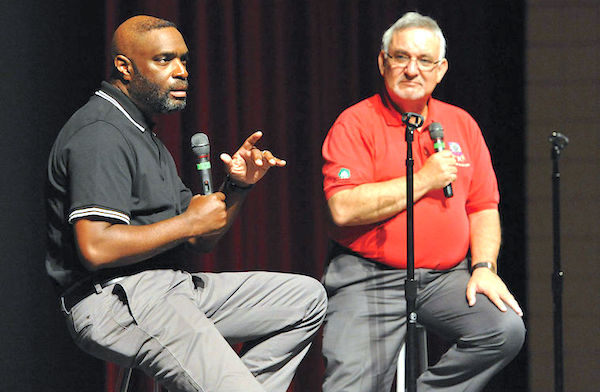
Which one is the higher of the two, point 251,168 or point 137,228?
point 251,168

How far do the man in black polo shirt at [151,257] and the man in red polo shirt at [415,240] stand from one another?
33 cm

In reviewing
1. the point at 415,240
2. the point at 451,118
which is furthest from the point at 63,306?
the point at 451,118

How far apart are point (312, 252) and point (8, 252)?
4.42 ft

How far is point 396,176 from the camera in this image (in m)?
2.81

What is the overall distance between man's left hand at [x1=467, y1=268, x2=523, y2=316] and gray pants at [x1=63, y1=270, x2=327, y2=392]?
529mm

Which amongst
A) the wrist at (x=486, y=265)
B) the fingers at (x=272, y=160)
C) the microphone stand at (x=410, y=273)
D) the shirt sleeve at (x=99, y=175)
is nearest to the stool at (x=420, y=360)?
the microphone stand at (x=410, y=273)

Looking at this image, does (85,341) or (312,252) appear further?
(312,252)

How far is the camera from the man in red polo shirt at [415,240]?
105 inches

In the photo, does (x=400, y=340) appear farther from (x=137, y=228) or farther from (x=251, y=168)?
(x=137, y=228)

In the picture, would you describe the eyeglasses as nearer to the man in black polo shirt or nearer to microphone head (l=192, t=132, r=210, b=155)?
the man in black polo shirt

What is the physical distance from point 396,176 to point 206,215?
31.3 inches

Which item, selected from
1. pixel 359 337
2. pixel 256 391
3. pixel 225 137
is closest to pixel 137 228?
pixel 256 391

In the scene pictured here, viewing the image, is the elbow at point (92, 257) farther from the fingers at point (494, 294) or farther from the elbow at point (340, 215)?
the fingers at point (494, 294)

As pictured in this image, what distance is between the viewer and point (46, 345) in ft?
10.5
